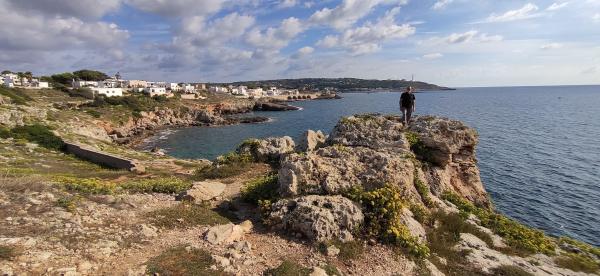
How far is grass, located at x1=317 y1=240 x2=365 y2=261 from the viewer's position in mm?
10227

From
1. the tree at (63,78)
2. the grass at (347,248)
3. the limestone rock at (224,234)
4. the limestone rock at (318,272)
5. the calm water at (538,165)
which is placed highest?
the tree at (63,78)

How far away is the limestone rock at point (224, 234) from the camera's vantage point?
10750mm

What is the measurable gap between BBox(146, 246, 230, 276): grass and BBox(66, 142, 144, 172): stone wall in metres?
16.5

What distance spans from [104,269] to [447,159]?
16054 millimetres

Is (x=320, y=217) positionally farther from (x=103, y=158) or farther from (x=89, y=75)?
(x=89, y=75)

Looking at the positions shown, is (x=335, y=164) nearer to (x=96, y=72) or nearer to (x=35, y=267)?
(x=35, y=267)

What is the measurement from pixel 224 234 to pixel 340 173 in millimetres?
4744

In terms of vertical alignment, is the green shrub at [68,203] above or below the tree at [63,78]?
below

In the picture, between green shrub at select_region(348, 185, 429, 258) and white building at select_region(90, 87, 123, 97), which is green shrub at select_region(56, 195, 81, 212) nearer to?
green shrub at select_region(348, 185, 429, 258)

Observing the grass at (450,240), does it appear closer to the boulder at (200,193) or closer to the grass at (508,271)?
the grass at (508,271)

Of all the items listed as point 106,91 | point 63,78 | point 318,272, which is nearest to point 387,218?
point 318,272

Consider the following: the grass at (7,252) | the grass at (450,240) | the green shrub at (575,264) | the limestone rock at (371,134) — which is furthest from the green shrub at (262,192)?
the green shrub at (575,264)

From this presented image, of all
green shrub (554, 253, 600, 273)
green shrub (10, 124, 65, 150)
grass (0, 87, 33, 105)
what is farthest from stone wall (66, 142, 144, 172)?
grass (0, 87, 33, 105)

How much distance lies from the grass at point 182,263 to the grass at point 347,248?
303 centimetres
